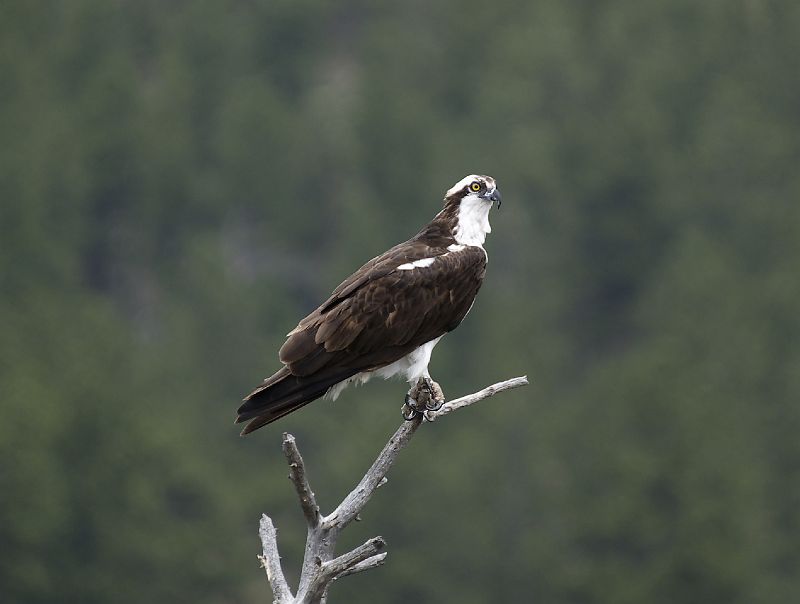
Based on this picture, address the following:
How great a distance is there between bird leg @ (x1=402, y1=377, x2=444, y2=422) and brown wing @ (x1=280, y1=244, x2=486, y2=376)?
0.49 metres

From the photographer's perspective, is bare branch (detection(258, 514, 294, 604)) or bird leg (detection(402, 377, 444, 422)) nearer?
bare branch (detection(258, 514, 294, 604))

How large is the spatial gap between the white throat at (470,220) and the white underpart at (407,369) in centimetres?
107

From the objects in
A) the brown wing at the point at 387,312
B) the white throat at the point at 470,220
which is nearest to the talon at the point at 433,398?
the brown wing at the point at 387,312

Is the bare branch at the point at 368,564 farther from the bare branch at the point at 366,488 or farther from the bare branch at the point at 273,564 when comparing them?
the bare branch at the point at 273,564

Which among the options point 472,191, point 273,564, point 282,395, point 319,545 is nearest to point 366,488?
point 319,545

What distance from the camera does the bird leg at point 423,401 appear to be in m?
12.1

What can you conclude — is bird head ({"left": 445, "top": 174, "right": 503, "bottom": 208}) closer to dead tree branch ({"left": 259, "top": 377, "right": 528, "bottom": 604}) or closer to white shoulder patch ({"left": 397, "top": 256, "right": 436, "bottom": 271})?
white shoulder patch ({"left": 397, "top": 256, "right": 436, "bottom": 271})

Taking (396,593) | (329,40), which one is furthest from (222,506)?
(329,40)

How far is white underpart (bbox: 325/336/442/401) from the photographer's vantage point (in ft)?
42.1

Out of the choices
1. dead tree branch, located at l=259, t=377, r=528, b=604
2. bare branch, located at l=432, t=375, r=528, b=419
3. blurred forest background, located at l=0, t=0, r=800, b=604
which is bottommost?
dead tree branch, located at l=259, t=377, r=528, b=604

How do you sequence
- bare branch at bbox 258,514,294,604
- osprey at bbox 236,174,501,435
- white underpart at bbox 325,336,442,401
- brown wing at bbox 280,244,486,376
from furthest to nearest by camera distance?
white underpart at bbox 325,336,442,401
brown wing at bbox 280,244,486,376
osprey at bbox 236,174,501,435
bare branch at bbox 258,514,294,604

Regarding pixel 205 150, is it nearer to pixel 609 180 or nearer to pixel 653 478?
pixel 609 180

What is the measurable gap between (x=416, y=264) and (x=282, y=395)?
1.77 meters

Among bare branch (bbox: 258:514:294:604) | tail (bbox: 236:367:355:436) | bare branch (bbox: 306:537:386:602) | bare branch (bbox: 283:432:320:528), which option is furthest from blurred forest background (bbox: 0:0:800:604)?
bare branch (bbox: 283:432:320:528)
